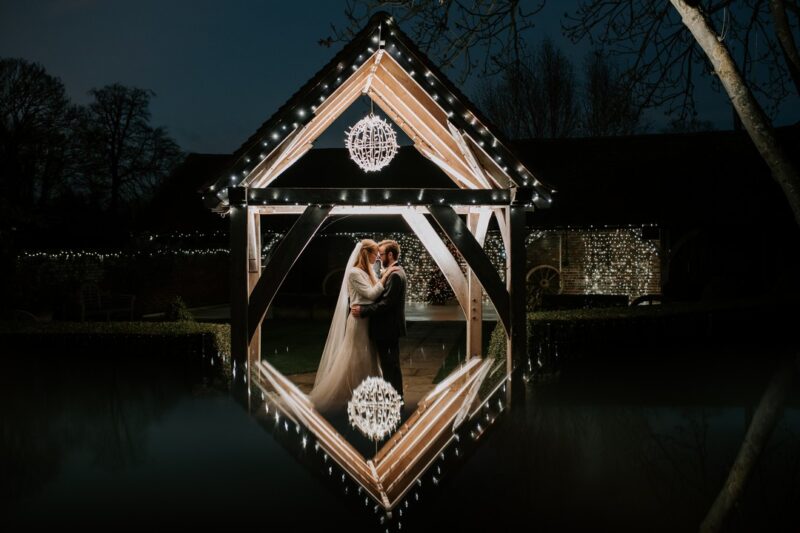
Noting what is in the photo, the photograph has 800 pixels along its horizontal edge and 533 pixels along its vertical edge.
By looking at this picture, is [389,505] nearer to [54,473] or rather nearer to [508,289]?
[54,473]

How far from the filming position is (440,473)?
5371 mm

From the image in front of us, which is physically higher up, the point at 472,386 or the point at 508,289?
the point at 508,289

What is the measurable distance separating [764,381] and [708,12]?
5441mm

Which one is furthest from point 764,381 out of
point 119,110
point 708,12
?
point 119,110

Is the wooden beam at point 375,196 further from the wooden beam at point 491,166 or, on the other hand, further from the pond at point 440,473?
the pond at point 440,473

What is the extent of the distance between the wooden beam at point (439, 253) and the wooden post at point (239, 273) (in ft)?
9.64

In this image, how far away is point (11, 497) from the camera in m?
4.98

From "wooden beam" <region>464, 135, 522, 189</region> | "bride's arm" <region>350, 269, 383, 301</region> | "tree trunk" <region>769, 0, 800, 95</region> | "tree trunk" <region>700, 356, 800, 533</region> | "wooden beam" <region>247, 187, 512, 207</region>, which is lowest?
"tree trunk" <region>700, 356, 800, 533</region>

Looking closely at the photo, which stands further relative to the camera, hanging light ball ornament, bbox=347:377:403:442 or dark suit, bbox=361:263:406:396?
dark suit, bbox=361:263:406:396

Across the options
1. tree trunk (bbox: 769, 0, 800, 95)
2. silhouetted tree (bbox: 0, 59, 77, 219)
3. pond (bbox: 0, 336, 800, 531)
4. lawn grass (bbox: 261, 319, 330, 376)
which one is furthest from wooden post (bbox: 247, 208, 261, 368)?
silhouetted tree (bbox: 0, 59, 77, 219)

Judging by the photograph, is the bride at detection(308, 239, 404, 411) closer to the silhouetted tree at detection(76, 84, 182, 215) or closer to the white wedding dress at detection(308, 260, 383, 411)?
the white wedding dress at detection(308, 260, 383, 411)

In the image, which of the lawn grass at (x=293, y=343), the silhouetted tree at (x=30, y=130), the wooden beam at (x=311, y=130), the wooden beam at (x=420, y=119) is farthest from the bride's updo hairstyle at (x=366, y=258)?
the silhouetted tree at (x=30, y=130)

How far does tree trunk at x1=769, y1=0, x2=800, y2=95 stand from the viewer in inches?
412

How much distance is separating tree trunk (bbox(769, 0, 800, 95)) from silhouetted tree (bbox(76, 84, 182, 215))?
96.9 ft
